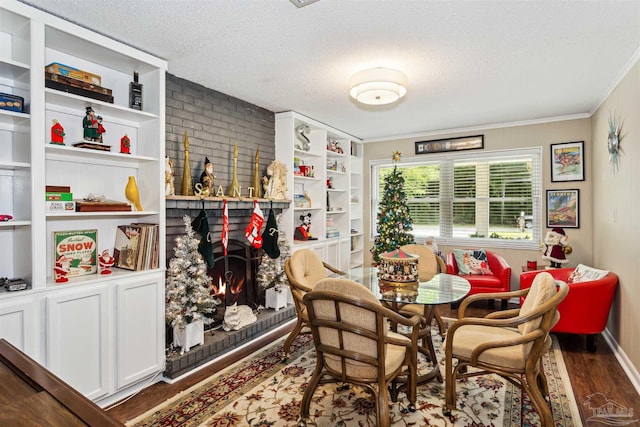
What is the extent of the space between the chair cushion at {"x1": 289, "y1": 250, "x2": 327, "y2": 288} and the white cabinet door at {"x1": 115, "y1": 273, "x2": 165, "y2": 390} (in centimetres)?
110

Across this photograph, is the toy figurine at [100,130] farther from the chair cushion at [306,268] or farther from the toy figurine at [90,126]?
the chair cushion at [306,268]

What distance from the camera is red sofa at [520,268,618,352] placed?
3182 millimetres

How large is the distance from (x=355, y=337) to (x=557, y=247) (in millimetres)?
3549

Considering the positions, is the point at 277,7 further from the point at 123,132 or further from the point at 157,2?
the point at 123,132

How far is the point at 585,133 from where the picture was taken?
447cm

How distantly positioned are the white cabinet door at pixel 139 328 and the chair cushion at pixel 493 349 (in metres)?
2.16

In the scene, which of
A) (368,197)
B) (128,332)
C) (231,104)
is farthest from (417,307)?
(368,197)

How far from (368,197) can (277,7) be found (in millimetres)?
4362

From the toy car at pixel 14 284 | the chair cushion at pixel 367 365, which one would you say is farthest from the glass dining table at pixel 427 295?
the toy car at pixel 14 284

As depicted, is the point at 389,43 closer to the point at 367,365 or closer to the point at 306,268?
the point at 306,268

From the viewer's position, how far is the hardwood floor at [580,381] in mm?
2408

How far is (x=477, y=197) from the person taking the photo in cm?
528

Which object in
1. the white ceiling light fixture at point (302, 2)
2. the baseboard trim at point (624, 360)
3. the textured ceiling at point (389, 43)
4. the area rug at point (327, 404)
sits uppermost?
the textured ceiling at point (389, 43)

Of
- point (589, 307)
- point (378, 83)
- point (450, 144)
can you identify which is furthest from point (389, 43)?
point (450, 144)
